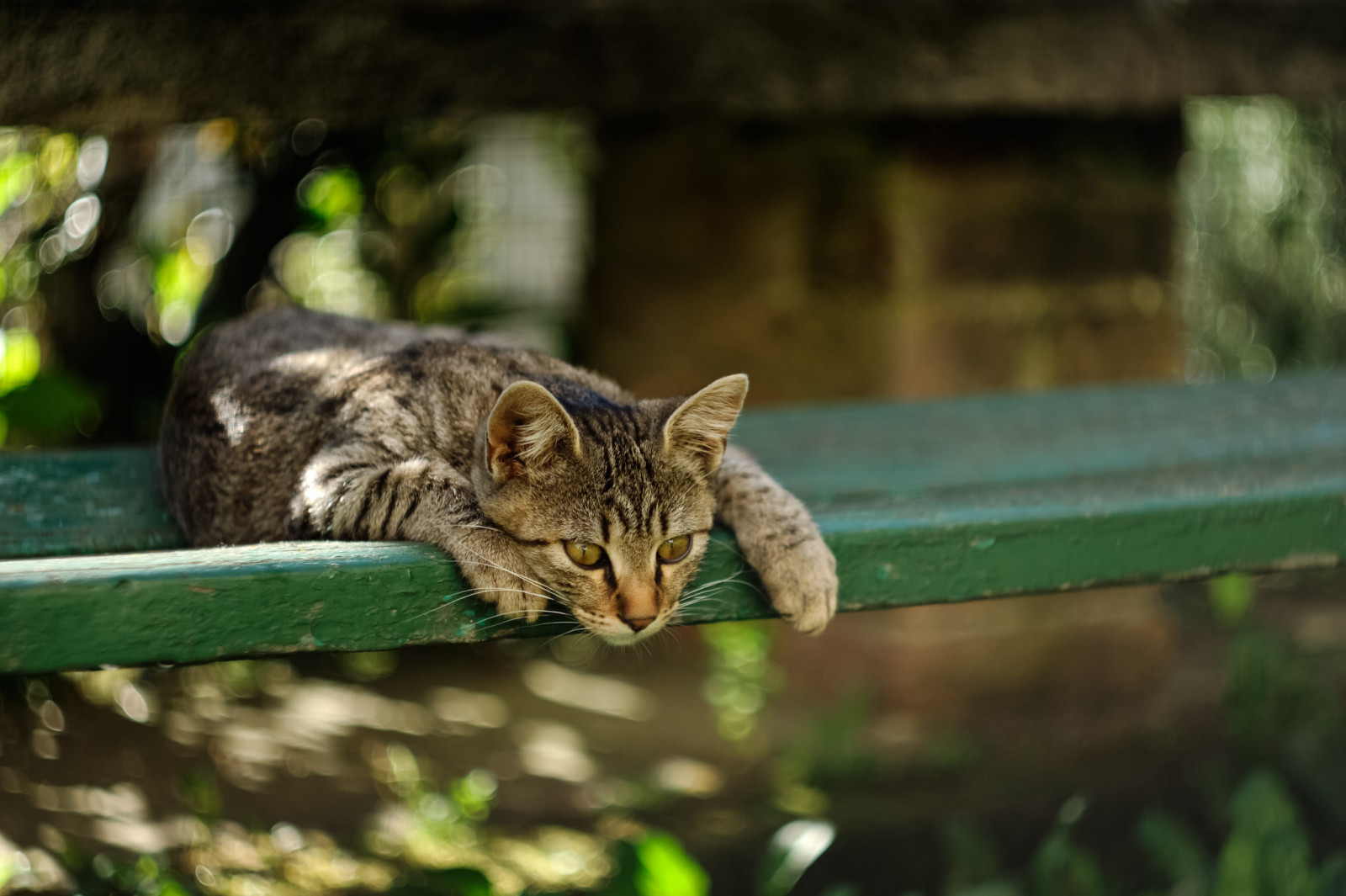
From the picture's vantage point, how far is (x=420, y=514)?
1827mm

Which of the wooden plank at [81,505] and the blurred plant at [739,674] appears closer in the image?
the wooden plank at [81,505]

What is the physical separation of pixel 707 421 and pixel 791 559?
28 cm

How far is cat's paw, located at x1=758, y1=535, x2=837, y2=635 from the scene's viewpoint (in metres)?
1.81

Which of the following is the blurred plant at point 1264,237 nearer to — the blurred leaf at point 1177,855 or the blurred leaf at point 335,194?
the blurred leaf at point 1177,855

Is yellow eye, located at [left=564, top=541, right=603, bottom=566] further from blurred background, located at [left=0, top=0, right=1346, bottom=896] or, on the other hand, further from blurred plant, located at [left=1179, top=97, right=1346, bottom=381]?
blurred plant, located at [left=1179, top=97, right=1346, bottom=381]

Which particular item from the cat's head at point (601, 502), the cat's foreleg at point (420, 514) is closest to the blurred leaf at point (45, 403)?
the cat's foreleg at point (420, 514)

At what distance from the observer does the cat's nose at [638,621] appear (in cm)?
180

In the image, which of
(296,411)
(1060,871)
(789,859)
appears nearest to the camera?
(296,411)

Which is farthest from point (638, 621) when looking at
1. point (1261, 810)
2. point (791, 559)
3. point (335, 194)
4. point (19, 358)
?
point (335, 194)

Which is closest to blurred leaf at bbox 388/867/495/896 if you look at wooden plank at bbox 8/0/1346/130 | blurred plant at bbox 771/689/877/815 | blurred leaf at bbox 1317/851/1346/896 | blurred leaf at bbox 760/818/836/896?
blurred leaf at bbox 760/818/836/896

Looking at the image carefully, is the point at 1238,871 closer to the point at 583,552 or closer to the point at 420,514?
the point at 583,552

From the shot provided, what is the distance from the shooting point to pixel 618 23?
2.82 m

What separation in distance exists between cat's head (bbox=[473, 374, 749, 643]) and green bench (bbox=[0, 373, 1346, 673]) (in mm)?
79

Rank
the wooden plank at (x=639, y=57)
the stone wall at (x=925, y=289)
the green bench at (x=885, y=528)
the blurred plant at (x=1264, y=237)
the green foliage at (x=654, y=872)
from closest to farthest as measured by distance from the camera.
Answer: the green bench at (x=885, y=528) < the green foliage at (x=654, y=872) < the wooden plank at (x=639, y=57) < the stone wall at (x=925, y=289) < the blurred plant at (x=1264, y=237)
